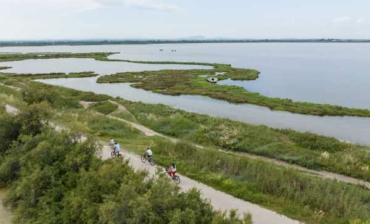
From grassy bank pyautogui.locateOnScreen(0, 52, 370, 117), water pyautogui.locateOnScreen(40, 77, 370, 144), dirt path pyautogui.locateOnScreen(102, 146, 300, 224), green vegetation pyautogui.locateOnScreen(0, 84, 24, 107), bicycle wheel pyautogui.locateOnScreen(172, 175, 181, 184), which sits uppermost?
bicycle wheel pyautogui.locateOnScreen(172, 175, 181, 184)

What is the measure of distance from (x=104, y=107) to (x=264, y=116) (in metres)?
21.4

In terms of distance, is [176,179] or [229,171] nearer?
[176,179]

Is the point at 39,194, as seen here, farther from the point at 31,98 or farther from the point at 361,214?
the point at 31,98

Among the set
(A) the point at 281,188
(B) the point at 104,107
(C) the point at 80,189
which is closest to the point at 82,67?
(B) the point at 104,107

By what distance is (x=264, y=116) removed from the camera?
44469 mm

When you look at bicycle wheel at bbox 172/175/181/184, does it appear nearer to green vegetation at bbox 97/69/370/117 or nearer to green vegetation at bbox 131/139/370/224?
green vegetation at bbox 131/139/370/224

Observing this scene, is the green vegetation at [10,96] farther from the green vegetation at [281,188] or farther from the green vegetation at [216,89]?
the green vegetation at [281,188]

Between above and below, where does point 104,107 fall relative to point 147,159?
below

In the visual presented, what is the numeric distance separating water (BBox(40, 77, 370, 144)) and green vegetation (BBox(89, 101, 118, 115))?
9.84m

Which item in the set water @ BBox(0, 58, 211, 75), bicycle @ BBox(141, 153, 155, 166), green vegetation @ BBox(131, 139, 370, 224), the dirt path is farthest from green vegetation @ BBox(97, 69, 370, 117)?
the dirt path

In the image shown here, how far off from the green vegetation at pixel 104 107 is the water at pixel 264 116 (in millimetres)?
9844

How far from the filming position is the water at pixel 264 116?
3781 cm

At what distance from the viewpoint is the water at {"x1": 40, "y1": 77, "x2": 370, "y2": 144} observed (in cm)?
3781

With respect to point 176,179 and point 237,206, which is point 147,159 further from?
point 237,206
